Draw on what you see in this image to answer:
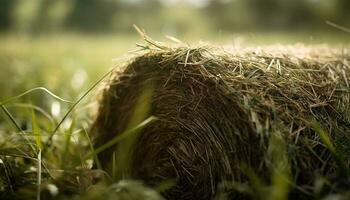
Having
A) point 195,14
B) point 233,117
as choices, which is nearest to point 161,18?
point 195,14

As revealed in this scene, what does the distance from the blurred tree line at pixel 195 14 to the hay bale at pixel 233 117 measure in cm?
2400

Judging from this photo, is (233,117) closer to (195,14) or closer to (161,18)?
(161,18)

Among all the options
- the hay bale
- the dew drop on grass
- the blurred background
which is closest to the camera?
the dew drop on grass

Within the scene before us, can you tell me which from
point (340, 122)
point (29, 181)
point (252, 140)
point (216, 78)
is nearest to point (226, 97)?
point (216, 78)

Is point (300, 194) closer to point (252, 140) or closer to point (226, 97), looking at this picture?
point (252, 140)

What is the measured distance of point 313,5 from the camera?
36.4 m

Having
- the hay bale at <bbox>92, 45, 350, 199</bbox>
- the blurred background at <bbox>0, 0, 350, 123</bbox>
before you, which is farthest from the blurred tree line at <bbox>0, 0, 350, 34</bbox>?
the hay bale at <bbox>92, 45, 350, 199</bbox>

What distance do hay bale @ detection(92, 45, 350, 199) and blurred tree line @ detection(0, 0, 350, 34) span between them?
2400cm

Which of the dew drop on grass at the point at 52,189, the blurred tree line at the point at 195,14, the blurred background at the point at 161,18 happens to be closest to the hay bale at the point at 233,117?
the dew drop on grass at the point at 52,189

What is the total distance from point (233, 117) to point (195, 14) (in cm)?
3977

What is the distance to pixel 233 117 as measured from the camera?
2.19 m

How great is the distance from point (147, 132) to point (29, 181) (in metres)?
0.68

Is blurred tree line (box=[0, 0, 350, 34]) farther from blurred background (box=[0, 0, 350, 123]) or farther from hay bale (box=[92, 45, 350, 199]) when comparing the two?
hay bale (box=[92, 45, 350, 199])

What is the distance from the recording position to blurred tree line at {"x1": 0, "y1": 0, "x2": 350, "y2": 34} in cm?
3200
